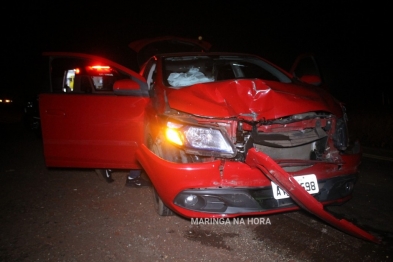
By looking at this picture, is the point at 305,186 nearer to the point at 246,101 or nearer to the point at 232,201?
the point at 232,201

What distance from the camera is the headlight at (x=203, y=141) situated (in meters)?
2.55

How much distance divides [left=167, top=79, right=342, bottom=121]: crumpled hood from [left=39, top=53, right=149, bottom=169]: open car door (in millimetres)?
929

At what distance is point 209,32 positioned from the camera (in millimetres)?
25062

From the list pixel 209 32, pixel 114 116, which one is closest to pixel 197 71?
pixel 114 116

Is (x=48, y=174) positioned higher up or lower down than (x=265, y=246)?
lower down

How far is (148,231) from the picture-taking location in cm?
314

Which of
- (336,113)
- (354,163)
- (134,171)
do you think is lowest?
(134,171)

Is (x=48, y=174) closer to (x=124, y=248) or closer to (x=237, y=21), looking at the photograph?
(x=124, y=248)

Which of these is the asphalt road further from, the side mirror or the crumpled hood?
the side mirror

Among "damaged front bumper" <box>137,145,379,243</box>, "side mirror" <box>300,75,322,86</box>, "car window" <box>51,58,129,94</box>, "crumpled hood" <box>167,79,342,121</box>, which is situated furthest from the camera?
"car window" <box>51,58,129,94</box>

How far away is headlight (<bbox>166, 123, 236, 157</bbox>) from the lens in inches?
100

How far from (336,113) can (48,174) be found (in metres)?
4.39

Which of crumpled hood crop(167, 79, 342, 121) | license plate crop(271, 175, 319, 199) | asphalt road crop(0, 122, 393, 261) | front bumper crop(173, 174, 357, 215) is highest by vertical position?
crumpled hood crop(167, 79, 342, 121)

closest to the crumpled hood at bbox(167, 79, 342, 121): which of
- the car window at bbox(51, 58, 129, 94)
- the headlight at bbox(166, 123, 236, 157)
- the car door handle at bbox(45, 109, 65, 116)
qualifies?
the headlight at bbox(166, 123, 236, 157)
